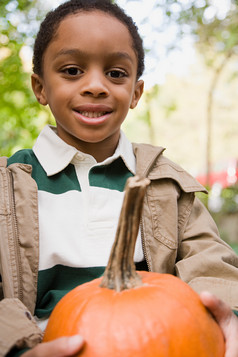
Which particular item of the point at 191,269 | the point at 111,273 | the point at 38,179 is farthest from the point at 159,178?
the point at 111,273

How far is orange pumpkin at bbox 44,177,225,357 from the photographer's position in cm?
94

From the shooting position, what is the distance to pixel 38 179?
1.68 meters

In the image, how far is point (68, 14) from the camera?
1.74 meters

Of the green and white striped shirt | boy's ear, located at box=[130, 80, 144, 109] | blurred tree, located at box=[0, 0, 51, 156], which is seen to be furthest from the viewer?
blurred tree, located at box=[0, 0, 51, 156]

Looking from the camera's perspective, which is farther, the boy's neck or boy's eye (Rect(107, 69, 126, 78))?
the boy's neck

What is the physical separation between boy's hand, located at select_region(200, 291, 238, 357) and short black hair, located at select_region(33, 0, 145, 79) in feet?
3.88

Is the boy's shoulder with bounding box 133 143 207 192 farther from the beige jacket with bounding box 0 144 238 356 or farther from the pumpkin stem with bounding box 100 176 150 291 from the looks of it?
the pumpkin stem with bounding box 100 176 150 291

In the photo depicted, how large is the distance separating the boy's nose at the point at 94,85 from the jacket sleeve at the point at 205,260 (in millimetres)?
655

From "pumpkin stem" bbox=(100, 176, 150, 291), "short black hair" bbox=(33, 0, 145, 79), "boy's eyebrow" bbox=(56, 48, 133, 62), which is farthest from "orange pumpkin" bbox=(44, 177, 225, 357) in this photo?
"short black hair" bbox=(33, 0, 145, 79)

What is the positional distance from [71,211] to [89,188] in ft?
0.42

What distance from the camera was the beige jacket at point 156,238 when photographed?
4.74 feet

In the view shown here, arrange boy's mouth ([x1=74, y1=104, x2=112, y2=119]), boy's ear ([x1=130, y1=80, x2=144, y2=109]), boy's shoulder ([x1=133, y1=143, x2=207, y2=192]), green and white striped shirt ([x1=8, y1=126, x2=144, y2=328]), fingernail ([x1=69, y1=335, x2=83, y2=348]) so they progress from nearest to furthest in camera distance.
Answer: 1. fingernail ([x1=69, y1=335, x2=83, y2=348])
2. green and white striped shirt ([x1=8, y1=126, x2=144, y2=328])
3. boy's mouth ([x1=74, y1=104, x2=112, y2=119])
4. boy's shoulder ([x1=133, y1=143, x2=207, y2=192])
5. boy's ear ([x1=130, y1=80, x2=144, y2=109])

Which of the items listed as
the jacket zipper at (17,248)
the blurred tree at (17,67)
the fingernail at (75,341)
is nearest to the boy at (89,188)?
the jacket zipper at (17,248)

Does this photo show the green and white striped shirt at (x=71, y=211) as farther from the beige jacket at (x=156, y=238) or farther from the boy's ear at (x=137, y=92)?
the boy's ear at (x=137, y=92)
